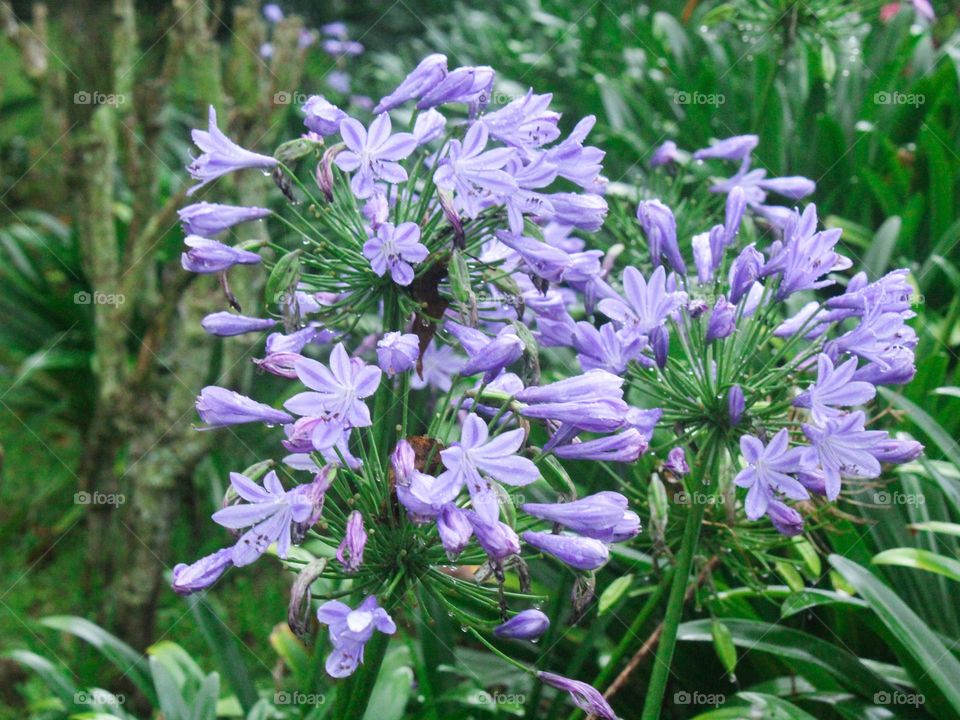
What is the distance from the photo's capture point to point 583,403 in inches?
63.1

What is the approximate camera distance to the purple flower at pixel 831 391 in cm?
168

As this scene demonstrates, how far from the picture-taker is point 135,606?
3.76 m

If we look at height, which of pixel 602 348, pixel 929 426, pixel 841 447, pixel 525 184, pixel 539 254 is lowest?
pixel 929 426

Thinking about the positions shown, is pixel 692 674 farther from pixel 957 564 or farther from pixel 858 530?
pixel 957 564

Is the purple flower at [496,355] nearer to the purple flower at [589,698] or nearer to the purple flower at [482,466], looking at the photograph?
the purple flower at [482,466]

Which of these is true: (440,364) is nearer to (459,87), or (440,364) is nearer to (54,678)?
(459,87)

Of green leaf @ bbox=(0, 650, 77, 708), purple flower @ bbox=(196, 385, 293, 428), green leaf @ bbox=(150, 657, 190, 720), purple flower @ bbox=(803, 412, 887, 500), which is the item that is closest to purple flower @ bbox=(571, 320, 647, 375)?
purple flower @ bbox=(803, 412, 887, 500)

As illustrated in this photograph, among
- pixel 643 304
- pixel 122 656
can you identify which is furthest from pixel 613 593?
pixel 122 656

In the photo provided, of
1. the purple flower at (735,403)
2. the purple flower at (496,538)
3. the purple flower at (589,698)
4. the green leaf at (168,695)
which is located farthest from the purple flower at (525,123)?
the green leaf at (168,695)

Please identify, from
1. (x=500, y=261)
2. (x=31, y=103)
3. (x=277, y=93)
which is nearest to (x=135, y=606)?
(x=277, y=93)

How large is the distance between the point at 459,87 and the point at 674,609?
1077 mm

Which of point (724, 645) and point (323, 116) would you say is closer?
point (323, 116)

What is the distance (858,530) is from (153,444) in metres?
2.57

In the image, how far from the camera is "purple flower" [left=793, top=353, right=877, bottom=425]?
5.50ft
